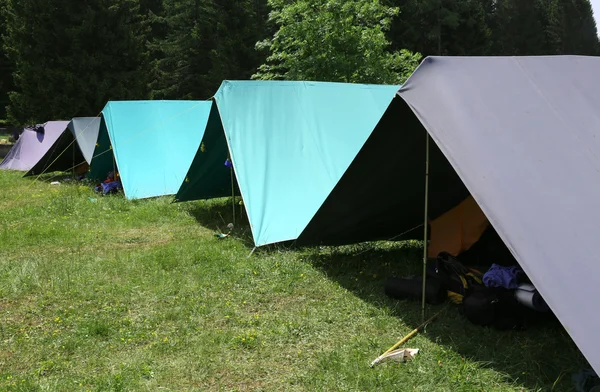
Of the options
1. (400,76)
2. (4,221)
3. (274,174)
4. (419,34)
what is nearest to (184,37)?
(419,34)

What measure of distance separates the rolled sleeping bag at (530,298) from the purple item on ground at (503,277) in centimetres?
6


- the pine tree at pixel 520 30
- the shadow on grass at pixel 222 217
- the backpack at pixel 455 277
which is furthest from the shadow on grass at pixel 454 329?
the pine tree at pixel 520 30

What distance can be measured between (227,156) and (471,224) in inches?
128

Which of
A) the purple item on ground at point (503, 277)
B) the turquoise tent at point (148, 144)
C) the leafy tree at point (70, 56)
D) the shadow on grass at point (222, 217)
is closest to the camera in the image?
the purple item on ground at point (503, 277)

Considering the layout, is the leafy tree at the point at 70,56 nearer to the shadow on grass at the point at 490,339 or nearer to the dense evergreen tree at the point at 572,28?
the shadow on grass at the point at 490,339

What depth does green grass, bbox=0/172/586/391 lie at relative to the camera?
10.2ft

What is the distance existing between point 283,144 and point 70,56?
58.3ft

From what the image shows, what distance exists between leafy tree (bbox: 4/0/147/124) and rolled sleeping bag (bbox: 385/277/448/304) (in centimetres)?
1917

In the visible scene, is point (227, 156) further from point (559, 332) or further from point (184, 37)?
point (184, 37)

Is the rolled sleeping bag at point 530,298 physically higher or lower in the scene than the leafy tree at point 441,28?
higher

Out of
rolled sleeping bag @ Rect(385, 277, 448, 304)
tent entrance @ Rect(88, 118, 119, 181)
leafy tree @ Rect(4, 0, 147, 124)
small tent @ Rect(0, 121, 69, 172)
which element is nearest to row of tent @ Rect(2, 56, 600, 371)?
rolled sleeping bag @ Rect(385, 277, 448, 304)

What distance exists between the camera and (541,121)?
12.2 feet

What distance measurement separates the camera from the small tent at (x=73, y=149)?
11.4 m

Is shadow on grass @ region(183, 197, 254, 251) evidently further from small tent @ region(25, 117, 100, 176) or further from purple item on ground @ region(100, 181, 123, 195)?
small tent @ region(25, 117, 100, 176)
